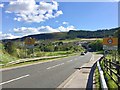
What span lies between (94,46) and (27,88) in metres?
188

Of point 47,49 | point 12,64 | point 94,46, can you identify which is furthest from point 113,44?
point 94,46

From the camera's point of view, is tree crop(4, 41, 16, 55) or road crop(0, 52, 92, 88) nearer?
road crop(0, 52, 92, 88)

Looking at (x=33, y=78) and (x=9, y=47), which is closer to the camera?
(x=33, y=78)

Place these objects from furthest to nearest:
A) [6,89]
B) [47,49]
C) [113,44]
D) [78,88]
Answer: [47,49], [113,44], [78,88], [6,89]

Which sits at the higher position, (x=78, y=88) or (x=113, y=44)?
(x=113, y=44)

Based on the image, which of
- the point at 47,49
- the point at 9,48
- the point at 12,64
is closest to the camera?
the point at 12,64

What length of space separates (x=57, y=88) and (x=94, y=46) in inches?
7374

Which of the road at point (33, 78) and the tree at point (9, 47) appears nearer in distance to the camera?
the road at point (33, 78)

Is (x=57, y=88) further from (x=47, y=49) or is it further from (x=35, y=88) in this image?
(x=47, y=49)

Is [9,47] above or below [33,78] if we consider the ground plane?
above

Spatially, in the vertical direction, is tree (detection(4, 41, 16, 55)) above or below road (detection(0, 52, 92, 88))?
above

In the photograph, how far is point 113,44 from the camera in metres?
28.9

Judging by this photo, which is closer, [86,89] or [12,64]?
[86,89]

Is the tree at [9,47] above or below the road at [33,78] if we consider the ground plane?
above
